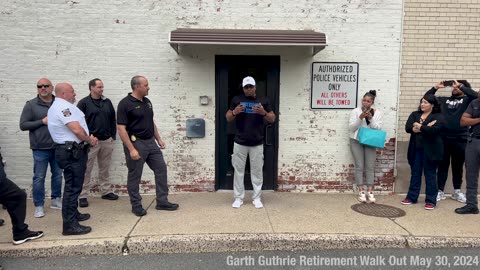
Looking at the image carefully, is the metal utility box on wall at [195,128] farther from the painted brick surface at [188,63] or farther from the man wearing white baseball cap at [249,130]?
the man wearing white baseball cap at [249,130]

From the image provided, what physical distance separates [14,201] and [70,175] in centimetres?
62

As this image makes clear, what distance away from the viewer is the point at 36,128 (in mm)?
5211

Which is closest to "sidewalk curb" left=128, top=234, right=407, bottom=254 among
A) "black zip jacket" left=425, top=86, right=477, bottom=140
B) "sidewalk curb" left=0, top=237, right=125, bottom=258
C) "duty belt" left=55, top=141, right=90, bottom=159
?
"sidewalk curb" left=0, top=237, right=125, bottom=258

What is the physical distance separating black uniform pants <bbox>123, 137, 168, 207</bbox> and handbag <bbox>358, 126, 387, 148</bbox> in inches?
117

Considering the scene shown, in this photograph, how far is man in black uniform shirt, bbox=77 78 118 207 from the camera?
5570 millimetres

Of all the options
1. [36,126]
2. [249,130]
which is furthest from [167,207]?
[36,126]

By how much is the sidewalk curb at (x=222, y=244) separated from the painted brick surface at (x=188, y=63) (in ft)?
6.36

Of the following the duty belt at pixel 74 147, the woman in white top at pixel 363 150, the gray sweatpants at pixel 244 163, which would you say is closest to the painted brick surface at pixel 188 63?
the woman in white top at pixel 363 150

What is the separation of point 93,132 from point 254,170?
2.41m

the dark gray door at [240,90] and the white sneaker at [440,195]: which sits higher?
the dark gray door at [240,90]

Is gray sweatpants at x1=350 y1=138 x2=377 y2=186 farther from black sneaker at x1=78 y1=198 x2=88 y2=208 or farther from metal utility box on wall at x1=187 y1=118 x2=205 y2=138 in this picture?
black sneaker at x1=78 y1=198 x2=88 y2=208

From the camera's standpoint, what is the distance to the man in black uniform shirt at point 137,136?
4.96 meters

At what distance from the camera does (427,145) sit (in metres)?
5.45

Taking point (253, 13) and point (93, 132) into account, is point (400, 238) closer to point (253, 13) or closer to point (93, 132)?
point (253, 13)
